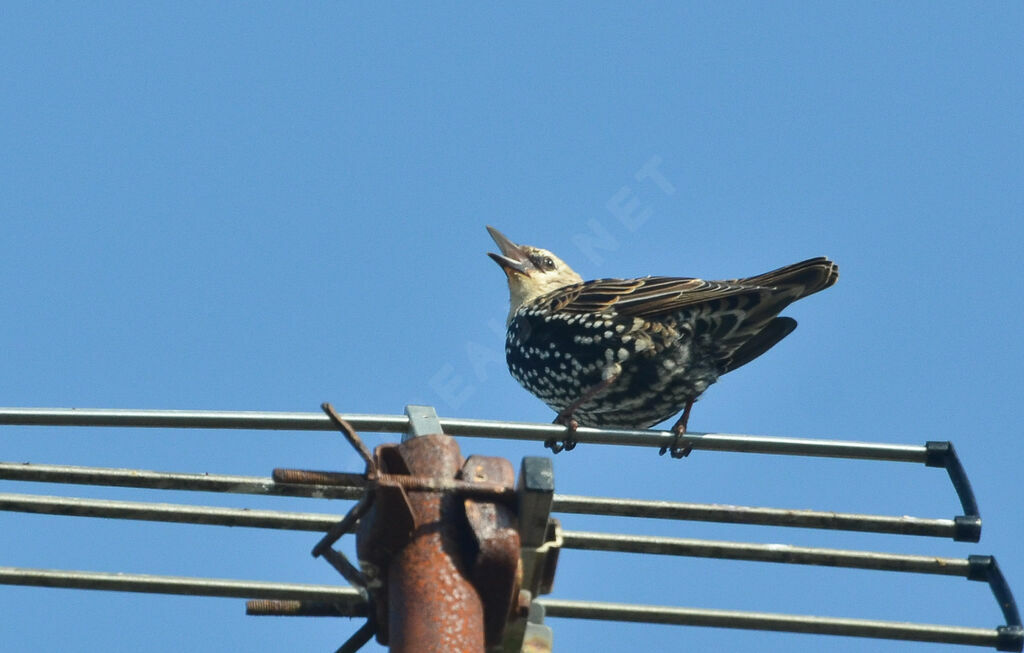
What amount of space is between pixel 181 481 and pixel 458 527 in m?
0.97

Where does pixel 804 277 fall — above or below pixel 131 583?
above

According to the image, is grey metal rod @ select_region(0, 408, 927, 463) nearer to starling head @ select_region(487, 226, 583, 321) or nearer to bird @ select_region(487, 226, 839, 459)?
bird @ select_region(487, 226, 839, 459)

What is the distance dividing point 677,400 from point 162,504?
14.1 feet

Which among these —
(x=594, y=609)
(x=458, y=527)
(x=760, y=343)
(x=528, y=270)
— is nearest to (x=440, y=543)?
(x=458, y=527)

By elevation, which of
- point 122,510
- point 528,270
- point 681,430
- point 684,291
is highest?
point 528,270

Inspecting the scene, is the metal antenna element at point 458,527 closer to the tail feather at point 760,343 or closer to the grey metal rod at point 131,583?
the grey metal rod at point 131,583

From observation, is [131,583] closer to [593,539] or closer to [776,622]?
[593,539]

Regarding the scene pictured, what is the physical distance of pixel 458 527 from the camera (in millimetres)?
2418

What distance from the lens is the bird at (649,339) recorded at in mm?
6684

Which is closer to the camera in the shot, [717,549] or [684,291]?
[717,549]

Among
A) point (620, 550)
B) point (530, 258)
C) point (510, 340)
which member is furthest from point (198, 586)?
point (530, 258)

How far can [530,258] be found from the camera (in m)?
8.54

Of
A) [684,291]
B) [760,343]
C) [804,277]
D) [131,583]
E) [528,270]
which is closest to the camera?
[131,583]

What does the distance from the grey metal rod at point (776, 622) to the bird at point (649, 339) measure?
11.6 ft
